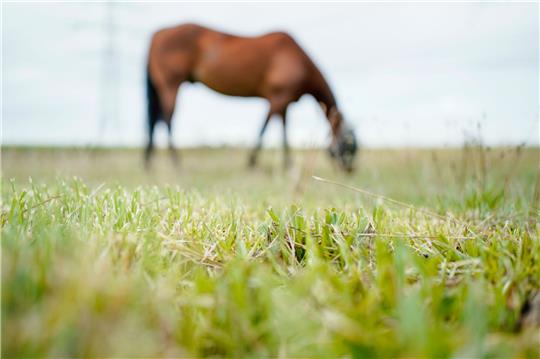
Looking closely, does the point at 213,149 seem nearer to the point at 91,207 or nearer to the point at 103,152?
the point at 103,152

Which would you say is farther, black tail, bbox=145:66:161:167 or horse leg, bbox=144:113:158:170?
black tail, bbox=145:66:161:167

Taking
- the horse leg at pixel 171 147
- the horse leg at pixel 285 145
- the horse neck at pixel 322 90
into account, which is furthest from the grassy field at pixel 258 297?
the horse neck at pixel 322 90

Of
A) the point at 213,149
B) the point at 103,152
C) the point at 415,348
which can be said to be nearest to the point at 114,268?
the point at 415,348

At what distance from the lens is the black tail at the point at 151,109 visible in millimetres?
7438

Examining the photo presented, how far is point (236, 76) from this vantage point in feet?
24.2

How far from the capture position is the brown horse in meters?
7.31

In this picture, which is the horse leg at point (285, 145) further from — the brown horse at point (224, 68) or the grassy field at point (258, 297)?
the grassy field at point (258, 297)

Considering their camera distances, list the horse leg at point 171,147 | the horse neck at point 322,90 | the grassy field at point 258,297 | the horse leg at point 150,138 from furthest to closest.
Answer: the horse neck at point 322,90
the horse leg at point 150,138
the horse leg at point 171,147
the grassy field at point 258,297

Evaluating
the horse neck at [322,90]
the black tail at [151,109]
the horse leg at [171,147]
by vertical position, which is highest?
the horse neck at [322,90]

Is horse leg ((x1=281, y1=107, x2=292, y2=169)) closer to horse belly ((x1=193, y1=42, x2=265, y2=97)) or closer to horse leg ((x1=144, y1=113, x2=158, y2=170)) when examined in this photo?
horse belly ((x1=193, y1=42, x2=265, y2=97))

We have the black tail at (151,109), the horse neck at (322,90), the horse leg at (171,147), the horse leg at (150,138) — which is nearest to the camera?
the horse leg at (171,147)

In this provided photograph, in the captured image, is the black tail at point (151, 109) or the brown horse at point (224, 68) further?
the black tail at point (151, 109)

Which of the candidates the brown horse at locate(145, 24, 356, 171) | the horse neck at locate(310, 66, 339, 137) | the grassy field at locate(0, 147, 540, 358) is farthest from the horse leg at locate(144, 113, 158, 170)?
the grassy field at locate(0, 147, 540, 358)

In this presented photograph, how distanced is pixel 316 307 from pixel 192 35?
7.41 m
